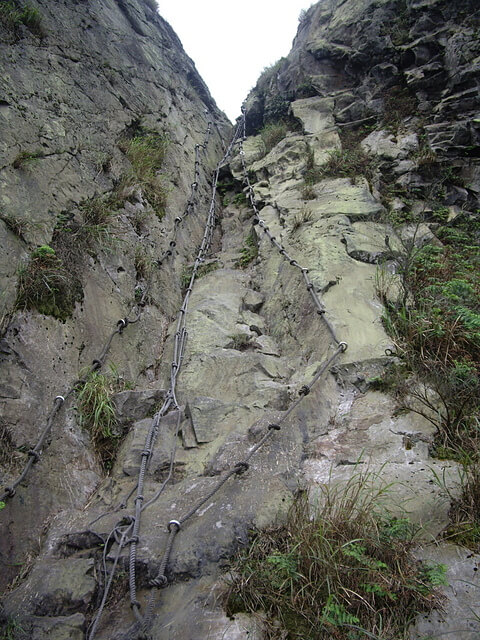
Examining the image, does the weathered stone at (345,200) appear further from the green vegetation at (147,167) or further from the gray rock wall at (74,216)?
the green vegetation at (147,167)

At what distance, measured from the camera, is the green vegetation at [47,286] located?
3.69 m

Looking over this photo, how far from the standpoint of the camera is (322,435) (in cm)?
337

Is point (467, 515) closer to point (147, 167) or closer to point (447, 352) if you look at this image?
Answer: point (447, 352)

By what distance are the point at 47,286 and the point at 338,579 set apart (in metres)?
3.27

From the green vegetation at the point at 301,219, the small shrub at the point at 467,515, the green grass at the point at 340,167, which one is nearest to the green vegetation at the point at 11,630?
the small shrub at the point at 467,515

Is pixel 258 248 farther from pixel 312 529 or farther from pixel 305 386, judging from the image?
pixel 312 529

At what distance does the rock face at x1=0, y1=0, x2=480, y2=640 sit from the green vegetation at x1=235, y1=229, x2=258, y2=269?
0.13 ft

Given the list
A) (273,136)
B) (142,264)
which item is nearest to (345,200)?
(142,264)

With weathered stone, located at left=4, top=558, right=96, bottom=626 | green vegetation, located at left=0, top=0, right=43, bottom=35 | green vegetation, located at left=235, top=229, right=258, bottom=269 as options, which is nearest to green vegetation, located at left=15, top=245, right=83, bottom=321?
weathered stone, located at left=4, top=558, right=96, bottom=626

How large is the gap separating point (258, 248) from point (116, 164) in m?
2.52

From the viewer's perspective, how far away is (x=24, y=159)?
178 inches

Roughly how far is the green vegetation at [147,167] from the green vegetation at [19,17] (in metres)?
2.00

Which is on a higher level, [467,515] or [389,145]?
[389,145]

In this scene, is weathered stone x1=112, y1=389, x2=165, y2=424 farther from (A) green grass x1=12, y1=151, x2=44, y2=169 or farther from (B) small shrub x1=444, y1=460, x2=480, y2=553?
(A) green grass x1=12, y1=151, x2=44, y2=169
